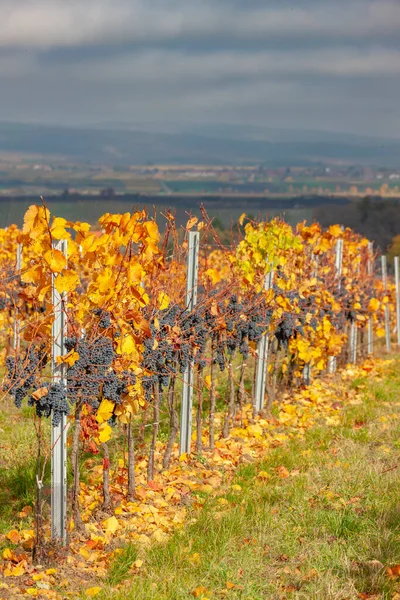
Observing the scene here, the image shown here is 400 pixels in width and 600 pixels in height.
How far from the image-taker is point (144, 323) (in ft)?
16.1

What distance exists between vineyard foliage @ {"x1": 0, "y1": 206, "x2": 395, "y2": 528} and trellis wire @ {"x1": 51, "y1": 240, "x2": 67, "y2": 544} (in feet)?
0.16

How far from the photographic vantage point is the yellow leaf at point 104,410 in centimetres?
465

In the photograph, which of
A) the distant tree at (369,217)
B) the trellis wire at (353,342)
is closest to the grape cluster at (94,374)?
the trellis wire at (353,342)

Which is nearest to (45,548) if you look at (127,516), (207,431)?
(127,516)

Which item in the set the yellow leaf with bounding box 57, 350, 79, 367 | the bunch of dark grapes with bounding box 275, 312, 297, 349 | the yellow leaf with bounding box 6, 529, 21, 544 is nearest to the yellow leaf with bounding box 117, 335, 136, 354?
the yellow leaf with bounding box 57, 350, 79, 367

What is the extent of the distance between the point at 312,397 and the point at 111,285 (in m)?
4.58

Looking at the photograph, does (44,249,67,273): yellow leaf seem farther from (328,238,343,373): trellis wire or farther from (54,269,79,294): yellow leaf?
(328,238,343,373): trellis wire

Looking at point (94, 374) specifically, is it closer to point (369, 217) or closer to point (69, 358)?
point (69, 358)

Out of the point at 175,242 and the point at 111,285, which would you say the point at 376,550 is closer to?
the point at 111,285

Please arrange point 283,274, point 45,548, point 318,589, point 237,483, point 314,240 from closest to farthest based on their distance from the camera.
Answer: point 318,589 < point 45,548 < point 237,483 < point 283,274 < point 314,240

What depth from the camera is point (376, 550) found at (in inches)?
179

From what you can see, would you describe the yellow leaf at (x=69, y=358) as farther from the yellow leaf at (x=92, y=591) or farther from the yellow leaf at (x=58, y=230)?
the yellow leaf at (x=92, y=591)

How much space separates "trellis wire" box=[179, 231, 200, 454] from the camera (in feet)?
20.3

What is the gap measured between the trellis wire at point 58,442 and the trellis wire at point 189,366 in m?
1.82
